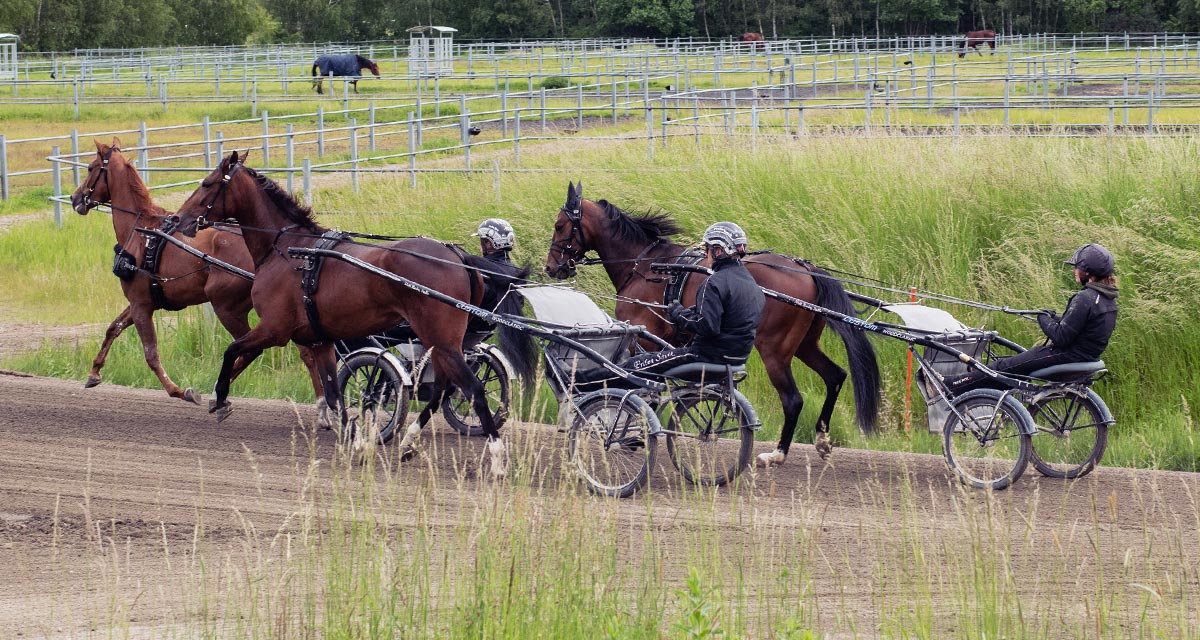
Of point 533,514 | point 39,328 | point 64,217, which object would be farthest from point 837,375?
point 64,217

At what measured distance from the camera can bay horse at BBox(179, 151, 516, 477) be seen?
7.97 metres

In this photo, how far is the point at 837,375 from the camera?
853cm

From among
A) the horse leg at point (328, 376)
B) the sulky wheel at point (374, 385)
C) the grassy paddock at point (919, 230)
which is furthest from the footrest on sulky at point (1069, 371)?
the horse leg at point (328, 376)

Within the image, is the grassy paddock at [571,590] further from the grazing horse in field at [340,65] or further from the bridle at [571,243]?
the grazing horse in field at [340,65]

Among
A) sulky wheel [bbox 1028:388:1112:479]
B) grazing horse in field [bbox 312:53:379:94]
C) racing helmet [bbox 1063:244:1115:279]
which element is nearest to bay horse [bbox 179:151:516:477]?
sulky wheel [bbox 1028:388:1112:479]

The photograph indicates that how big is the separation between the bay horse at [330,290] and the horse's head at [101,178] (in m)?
1.74

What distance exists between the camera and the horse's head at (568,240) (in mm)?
9391

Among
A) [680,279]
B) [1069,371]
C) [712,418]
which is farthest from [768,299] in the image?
[1069,371]

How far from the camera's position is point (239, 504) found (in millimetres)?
6969

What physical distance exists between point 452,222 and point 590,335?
21.8 ft

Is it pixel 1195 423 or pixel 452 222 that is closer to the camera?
pixel 1195 423

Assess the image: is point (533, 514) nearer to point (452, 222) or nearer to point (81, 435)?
point (81, 435)

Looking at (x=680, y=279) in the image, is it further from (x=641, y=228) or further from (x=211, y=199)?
(x=211, y=199)

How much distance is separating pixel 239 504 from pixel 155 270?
143 inches
